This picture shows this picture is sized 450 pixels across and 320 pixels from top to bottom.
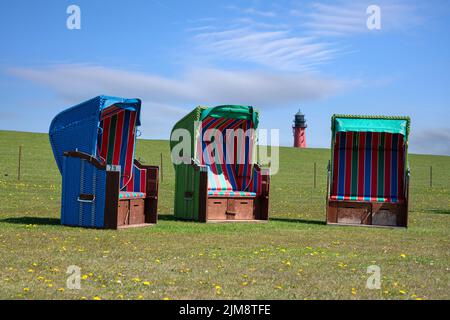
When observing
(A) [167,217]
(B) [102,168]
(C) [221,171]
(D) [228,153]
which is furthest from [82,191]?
(D) [228,153]

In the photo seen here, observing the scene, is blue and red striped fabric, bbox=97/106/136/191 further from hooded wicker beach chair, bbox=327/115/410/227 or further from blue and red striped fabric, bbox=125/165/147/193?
hooded wicker beach chair, bbox=327/115/410/227

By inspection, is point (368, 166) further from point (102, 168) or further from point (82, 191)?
point (82, 191)

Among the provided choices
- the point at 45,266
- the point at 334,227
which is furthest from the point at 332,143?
the point at 45,266

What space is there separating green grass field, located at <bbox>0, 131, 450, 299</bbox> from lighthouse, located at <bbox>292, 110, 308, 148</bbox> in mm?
75489

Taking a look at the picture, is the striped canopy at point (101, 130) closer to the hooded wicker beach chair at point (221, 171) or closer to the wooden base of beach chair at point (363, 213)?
the hooded wicker beach chair at point (221, 171)

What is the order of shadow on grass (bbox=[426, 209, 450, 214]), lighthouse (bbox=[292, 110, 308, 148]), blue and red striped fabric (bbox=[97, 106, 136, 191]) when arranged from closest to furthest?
blue and red striped fabric (bbox=[97, 106, 136, 191]) → shadow on grass (bbox=[426, 209, 450, 214]) → lighthouse (bbox=[292, 110, 308, 148])

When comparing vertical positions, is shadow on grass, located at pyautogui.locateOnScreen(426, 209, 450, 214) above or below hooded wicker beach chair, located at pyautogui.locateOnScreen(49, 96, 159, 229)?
below

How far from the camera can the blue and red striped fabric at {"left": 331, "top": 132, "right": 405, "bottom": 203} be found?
14859mm

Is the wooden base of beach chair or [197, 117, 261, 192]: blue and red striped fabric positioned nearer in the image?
the wooden base of beach chair

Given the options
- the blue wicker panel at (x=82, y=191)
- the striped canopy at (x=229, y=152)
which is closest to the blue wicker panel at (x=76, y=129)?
the blue wicker panel at (x=82, y=191)

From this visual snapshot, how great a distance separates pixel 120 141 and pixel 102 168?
5.35ft

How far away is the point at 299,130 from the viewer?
91.5 metres

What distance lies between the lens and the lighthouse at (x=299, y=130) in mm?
91188

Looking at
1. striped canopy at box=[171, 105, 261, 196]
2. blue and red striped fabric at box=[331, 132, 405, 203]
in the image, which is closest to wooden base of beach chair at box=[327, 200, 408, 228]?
blue and red striped fabric at box=[331, 132, 405, 203]
